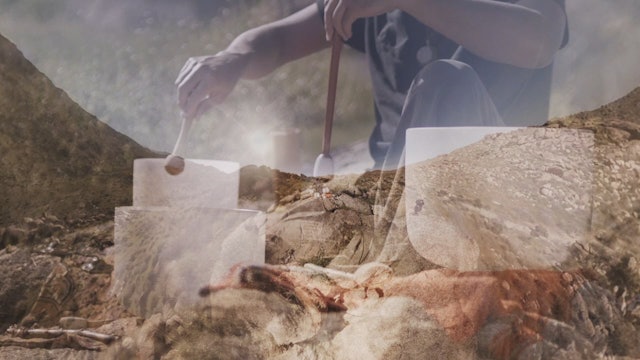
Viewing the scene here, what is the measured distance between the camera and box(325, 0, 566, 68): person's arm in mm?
2861

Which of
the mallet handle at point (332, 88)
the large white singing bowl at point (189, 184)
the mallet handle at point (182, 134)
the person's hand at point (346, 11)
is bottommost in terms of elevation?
the large white singing bowl at point (189, 184)

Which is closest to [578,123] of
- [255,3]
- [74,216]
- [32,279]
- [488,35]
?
[488,35]

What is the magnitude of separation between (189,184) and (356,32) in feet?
3.62

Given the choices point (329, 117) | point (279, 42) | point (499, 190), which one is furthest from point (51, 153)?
point (499, 190)

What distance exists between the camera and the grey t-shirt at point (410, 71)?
2922 millimetres

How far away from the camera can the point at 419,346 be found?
2.42 m

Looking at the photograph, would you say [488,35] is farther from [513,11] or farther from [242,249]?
[242,249]

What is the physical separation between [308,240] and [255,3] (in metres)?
1.21

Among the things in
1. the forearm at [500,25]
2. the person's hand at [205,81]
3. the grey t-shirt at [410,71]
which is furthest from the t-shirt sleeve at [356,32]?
the person's hand at [205,81]

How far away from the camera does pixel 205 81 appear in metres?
3.03

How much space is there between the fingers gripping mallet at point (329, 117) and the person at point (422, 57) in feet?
0.18
